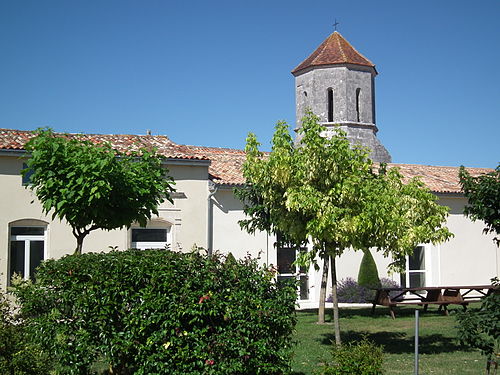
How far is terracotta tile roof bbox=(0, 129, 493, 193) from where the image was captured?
18578 millimetres

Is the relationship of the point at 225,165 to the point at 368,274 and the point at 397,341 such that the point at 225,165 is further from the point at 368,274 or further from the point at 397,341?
the point at 397,341

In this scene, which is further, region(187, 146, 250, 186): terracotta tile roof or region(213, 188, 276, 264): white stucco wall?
region(187, 146, 250, 186): terracotta tile roof

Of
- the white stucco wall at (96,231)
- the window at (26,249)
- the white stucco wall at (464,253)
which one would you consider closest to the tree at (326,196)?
the white stucco wall at (96,231)

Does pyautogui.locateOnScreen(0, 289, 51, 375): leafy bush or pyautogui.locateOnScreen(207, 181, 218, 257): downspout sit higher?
pyautogui.locateOnScreen(207, 181, 218, 257): downspout

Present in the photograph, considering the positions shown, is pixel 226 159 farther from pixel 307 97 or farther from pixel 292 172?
pixel 292 172

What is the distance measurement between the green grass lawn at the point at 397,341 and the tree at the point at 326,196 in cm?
116

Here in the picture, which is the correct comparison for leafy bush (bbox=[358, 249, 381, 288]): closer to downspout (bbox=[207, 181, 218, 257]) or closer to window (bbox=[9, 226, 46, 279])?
downspout (bbox=[207, 181, 218, 257])

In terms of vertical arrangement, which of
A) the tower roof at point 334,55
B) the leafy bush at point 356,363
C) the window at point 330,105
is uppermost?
the tower roof at point 334,55

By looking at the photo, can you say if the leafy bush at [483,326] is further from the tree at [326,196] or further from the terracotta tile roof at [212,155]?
the terracotta tile roof at [212,155]

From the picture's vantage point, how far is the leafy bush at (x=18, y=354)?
21.5ft

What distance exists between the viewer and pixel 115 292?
22.1ft

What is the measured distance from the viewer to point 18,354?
259 inches

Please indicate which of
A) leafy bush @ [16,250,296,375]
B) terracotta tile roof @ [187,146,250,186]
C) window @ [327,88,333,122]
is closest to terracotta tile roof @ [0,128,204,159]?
terracotta tile roof @ [187,146,250,186]

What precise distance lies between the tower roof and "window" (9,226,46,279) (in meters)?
15.0
